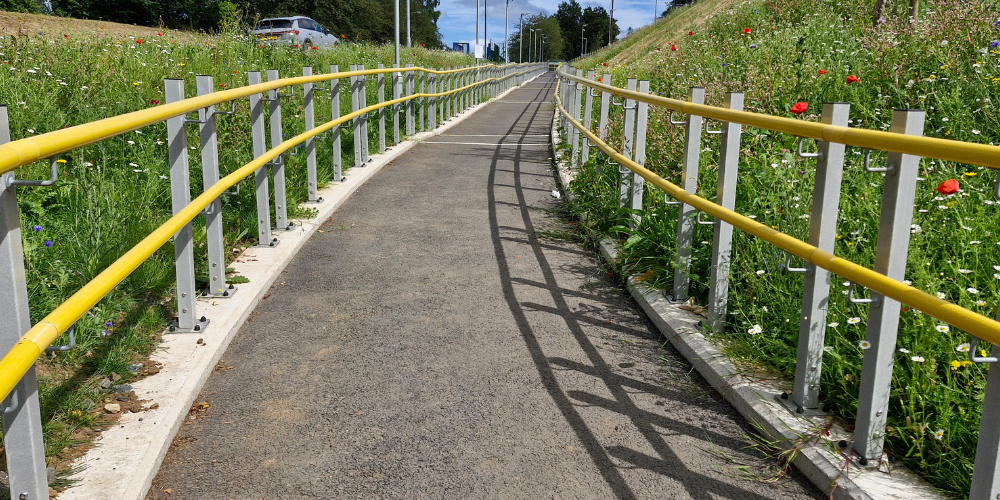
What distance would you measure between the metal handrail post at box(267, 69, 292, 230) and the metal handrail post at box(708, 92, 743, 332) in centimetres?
316

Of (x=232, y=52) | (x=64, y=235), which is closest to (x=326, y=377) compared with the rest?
(x=64, y=235)

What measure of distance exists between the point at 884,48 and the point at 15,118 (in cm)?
841

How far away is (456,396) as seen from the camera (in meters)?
3.77

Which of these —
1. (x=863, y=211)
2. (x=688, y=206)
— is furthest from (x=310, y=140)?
(x=863, y=211)

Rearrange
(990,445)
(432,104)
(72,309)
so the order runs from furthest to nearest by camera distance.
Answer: (432,104) → (72,309) → (990,445)

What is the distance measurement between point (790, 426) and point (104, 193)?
14.9 ft

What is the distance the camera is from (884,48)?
9.08 metres

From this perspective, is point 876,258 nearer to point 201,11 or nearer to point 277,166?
point 277,166

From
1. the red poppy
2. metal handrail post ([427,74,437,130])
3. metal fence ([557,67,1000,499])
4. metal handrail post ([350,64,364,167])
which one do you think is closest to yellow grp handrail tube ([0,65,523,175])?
metal fence ([557,67,1000,499])

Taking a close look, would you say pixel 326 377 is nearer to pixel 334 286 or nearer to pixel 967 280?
pixel 334 286

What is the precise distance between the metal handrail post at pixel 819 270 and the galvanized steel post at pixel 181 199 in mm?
2845

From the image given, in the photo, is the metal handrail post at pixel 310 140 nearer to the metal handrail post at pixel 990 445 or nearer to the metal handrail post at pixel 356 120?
the metal handrail post at pixel 356 120

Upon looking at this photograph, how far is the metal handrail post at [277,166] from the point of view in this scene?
6.08 meters

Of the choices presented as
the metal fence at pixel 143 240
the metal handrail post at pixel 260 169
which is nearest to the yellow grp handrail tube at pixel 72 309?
the metal fence at pixel 143 240
